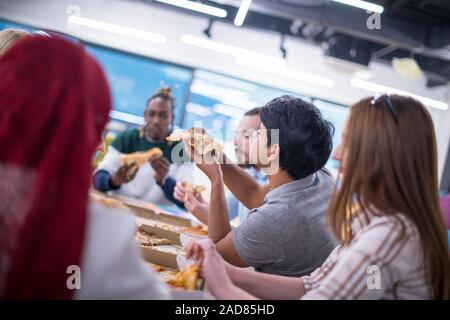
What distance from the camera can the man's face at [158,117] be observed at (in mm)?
3330

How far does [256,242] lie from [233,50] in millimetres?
5212

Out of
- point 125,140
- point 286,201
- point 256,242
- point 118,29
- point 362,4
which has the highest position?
point 118,29

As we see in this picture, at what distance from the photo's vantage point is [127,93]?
6922 mm

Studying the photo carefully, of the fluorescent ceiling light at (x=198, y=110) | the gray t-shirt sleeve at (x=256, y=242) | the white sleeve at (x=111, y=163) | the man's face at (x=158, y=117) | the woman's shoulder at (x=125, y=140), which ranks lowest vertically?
the gray t-shirt sleeve at (x=256, y=242)

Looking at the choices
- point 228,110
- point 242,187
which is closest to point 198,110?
point 228,110

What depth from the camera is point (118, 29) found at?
6.63 metres

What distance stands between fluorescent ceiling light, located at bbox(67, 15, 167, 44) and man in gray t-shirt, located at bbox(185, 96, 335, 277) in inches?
210

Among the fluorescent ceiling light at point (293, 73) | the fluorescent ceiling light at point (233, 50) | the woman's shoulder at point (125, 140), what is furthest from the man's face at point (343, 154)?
the fluorescent ceiling light at point (293, 73)

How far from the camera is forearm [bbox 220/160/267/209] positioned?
7.33 feet

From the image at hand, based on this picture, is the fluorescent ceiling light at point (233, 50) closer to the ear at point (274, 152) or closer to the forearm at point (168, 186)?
the forearm at point (168, 186)

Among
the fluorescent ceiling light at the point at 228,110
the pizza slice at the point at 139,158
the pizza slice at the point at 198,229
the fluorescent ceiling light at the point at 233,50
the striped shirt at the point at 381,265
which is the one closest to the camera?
the striped shirt at the point at 381,265

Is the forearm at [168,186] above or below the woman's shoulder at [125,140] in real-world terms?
below

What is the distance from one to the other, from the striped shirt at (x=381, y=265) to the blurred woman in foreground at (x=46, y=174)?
1.63 feet

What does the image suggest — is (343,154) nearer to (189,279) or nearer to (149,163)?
(189,279)
